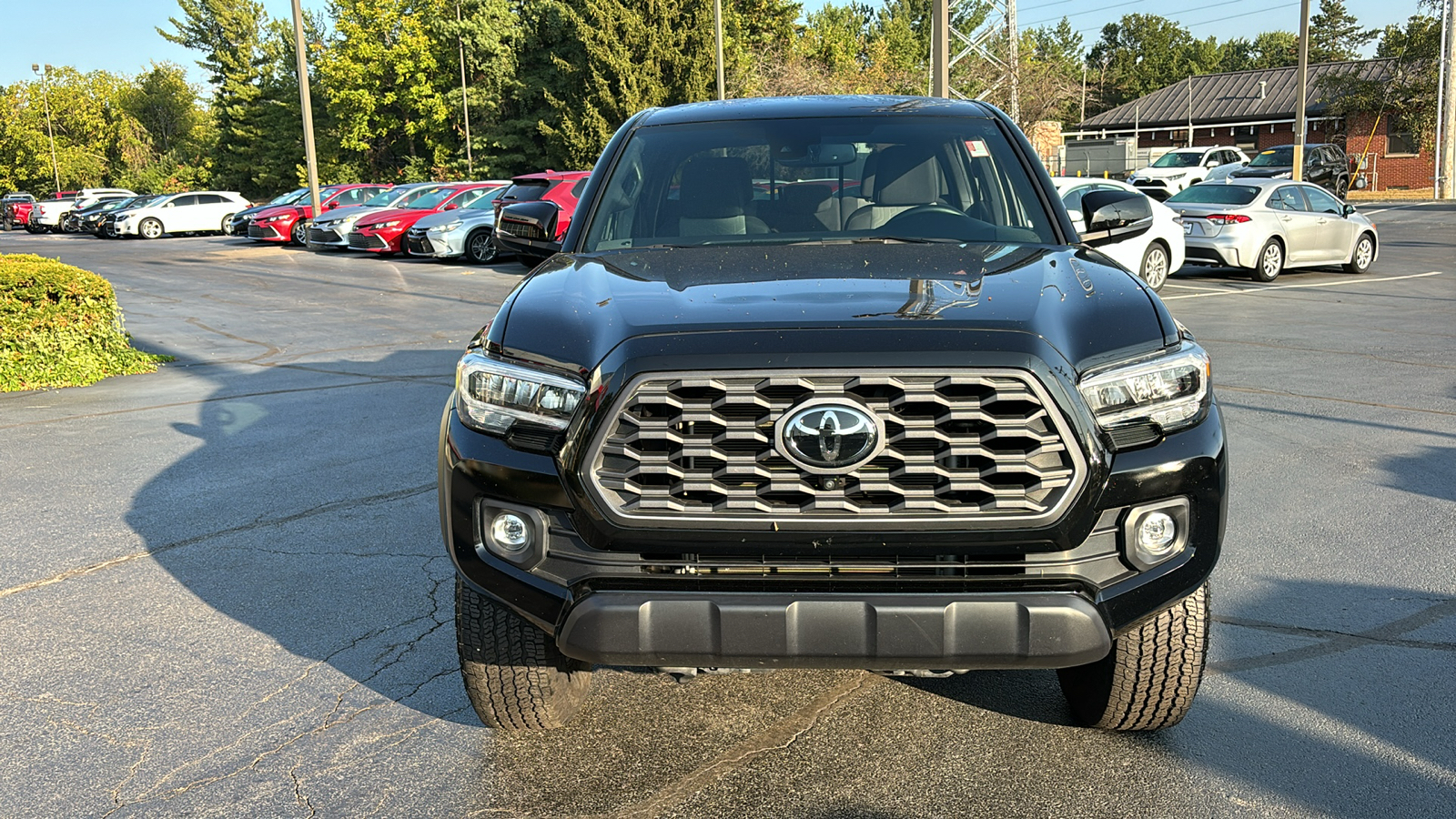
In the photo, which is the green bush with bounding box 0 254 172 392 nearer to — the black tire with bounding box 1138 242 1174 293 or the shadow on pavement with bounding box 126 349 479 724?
the shadow on pavement with bounding box 126 349 479 724

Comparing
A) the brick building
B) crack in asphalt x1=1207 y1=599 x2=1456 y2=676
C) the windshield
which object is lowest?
crack in asphalt x1=1207 y1=599 x2=1456 y2=676

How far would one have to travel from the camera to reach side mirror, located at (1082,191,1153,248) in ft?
14.9

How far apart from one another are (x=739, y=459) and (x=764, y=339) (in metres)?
0.29

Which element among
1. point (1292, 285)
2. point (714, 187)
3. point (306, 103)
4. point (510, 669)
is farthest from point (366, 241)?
point (510, 669)

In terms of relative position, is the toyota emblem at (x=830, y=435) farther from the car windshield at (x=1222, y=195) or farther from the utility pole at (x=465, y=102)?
the utility pole at (x=465, y=102)

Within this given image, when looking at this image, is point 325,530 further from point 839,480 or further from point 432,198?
point 432,198

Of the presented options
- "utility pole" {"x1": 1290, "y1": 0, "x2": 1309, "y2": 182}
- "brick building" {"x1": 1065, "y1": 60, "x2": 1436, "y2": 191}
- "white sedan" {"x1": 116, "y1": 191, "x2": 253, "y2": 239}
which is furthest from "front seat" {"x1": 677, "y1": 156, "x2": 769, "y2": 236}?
"brick building" {"x1": 1065, "y1": 60, "x2": 1436, "y2": 191}

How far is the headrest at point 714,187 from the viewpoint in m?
4.24

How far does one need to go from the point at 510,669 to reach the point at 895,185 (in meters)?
2.18

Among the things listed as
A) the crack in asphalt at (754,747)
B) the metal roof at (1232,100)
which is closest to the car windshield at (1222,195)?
the crack in asphalt at (754,747)

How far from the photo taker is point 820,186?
430 centimetres

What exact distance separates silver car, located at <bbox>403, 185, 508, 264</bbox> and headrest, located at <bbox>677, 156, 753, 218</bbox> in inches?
726

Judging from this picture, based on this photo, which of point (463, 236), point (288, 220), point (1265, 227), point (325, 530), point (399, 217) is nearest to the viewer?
point (325, 530)

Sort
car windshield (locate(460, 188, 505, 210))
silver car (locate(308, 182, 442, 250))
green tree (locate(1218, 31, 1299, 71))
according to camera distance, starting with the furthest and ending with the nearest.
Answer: green tree (locate(1218, 31, 1299, 71)) < silver car (locate(308, 182, 442, 250)) < car windshield (locate(460, 188, 505, 210))
